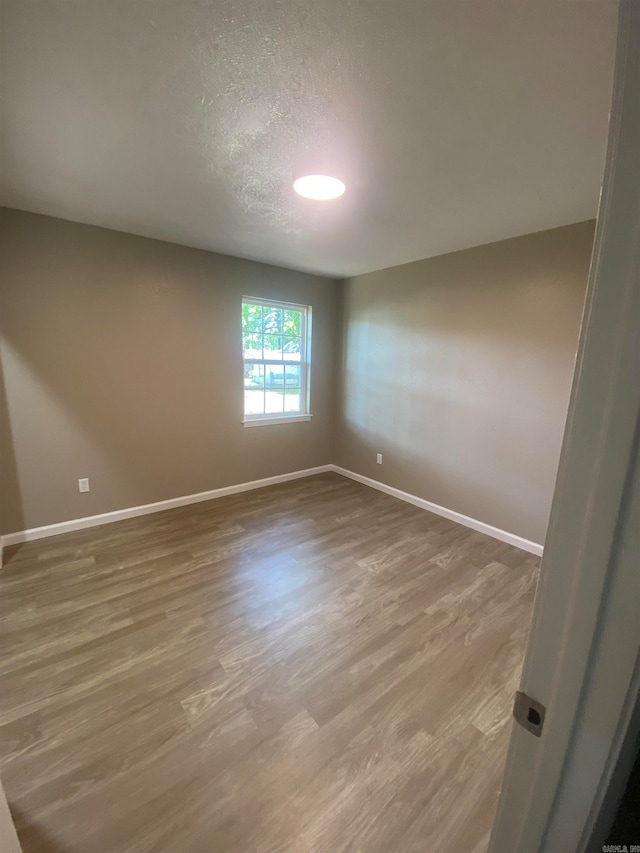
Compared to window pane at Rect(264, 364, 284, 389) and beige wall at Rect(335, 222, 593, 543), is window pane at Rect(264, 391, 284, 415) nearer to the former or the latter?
window pane at Rect(264, 364, 284, 389)

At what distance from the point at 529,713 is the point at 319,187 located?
91.1 inches

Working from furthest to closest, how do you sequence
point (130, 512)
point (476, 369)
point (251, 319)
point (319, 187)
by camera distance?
point (251, 319) → point (130, 512) → point (476, 369) → point (319, 187)

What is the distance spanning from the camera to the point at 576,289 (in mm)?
2525

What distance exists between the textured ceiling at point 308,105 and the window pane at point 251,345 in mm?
1456

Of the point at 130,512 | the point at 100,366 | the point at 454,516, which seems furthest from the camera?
the point at 454,516

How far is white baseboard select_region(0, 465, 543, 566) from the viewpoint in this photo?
2867 mm

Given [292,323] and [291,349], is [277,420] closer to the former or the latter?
[291,349]

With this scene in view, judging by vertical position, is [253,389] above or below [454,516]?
above

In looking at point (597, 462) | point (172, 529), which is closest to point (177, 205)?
point (172, 529)

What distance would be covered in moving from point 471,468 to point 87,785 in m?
3.10

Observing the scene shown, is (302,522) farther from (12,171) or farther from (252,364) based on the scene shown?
(12,171)

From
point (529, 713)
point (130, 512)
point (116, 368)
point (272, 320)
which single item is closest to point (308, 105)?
point (529, 713)

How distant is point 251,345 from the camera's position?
3.85 metres

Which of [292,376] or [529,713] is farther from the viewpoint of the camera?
[292,376]
